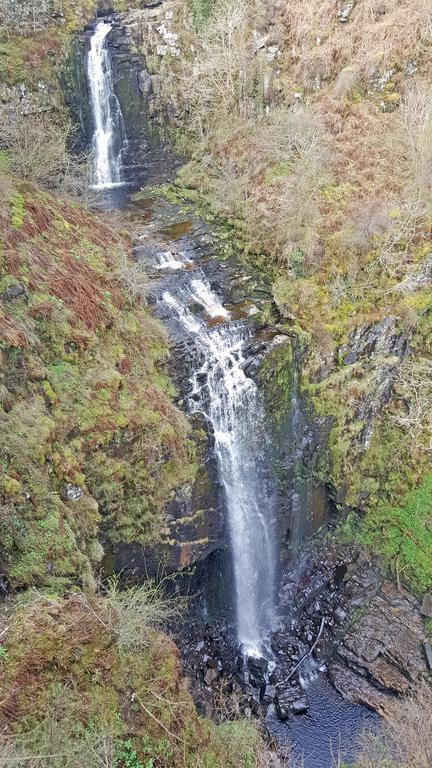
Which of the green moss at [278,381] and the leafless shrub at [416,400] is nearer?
the green moss at [278,381]

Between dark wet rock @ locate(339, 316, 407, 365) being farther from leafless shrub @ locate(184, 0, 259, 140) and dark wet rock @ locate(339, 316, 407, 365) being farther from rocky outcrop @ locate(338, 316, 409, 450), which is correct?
leafless shrub @ locate(184, 0, 259, 140)

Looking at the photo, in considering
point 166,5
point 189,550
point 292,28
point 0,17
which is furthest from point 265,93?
point 189,550

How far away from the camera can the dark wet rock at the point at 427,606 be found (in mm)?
16581

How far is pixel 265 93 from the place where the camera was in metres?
21.8

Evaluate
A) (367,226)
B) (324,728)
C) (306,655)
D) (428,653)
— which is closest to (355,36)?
(367,226)

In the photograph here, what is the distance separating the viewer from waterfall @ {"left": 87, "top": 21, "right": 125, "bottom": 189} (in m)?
23.5

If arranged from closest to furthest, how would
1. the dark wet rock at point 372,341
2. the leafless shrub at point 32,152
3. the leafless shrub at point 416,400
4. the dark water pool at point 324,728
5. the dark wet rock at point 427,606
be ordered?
the dark water pool at point 324,728, the leafless shrub at point 32,152, the dark wet rock at point 427,606, the dark wet rock at point 372,341, the leafless shrub at point 416,400

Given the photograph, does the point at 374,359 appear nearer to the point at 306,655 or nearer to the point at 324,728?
the point at 306,655

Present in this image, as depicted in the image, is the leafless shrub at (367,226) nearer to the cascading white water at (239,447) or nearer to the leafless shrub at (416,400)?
the leafless shrub at (416,400)

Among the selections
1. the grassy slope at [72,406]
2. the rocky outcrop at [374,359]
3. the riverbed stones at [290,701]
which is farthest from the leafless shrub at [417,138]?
the riverbed stones at [290,701]

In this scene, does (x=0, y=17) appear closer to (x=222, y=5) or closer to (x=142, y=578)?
(x=222, y=5)

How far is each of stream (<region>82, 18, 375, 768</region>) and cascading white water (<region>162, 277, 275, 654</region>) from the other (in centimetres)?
3

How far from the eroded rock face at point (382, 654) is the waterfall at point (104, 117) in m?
21.0

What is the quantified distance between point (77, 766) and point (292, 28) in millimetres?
25676
